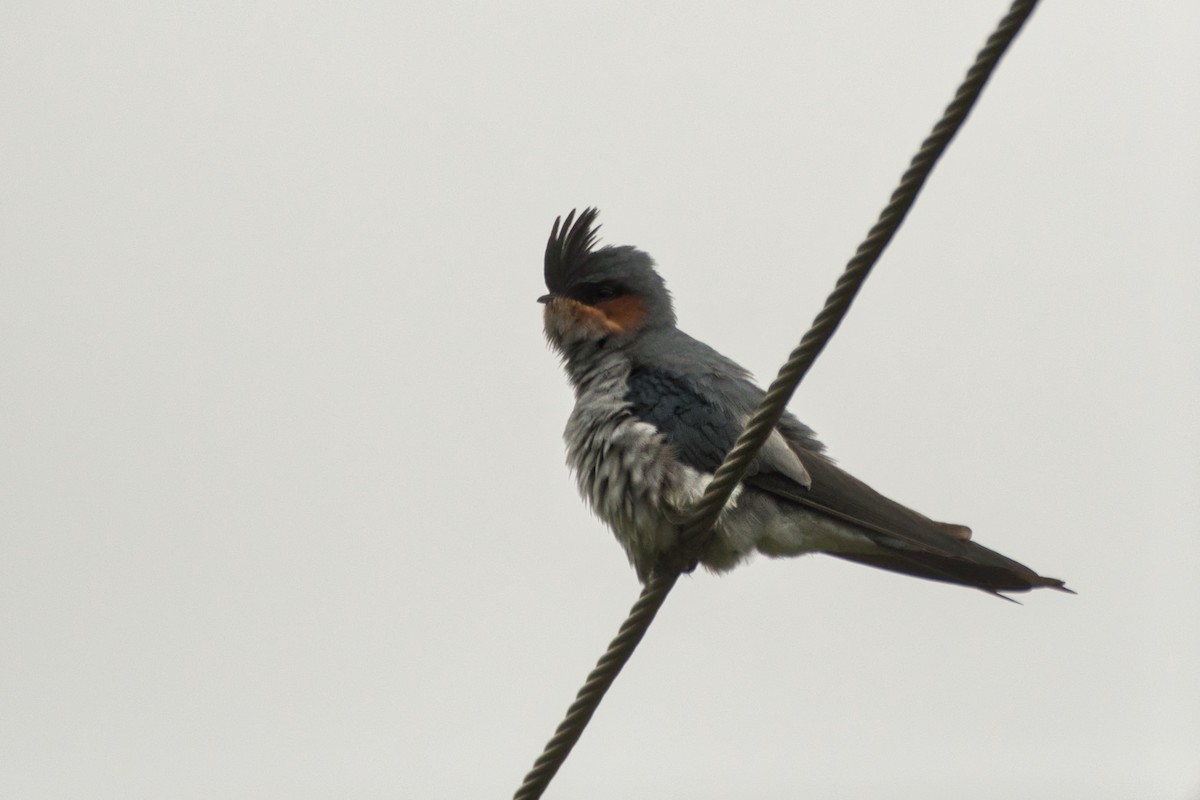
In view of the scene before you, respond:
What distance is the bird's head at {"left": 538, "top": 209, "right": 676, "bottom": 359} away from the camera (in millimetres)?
6746

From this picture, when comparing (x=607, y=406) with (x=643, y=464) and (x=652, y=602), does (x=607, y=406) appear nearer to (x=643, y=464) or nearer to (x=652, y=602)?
(x=643, y=464)

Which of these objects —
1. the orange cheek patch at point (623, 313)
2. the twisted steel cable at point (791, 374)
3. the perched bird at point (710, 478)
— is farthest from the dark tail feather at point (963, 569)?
the orange cheek patch at point (623, 313)

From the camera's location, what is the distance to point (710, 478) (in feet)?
19.0

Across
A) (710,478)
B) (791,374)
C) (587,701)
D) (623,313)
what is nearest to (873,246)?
(791,374)

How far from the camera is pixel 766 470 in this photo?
5.80 metres

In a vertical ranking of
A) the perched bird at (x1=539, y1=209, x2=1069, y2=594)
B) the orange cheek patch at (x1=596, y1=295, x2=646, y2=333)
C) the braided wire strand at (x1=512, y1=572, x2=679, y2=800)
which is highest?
the orange cheek patch at (x1=596, y1=295, x2=646, y2=333)

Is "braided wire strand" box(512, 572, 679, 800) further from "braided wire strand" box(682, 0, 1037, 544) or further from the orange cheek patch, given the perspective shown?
the orange cheek patch

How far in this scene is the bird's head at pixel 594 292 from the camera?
675 cm

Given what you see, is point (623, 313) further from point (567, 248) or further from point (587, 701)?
point (587, 701)

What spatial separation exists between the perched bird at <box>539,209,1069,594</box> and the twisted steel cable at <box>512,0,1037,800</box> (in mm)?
996

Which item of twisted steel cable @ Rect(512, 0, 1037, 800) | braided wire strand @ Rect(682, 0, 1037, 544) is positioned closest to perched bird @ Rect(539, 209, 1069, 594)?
twisted steel cable @ Rect(512, 0, 1037, 800)

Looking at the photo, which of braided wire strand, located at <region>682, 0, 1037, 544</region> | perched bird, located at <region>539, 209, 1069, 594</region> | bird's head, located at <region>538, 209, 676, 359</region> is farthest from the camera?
bird's head, located at <region>538, 209, 676, 359</region>

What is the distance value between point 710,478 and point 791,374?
213cm

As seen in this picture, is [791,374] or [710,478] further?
[710,478]
